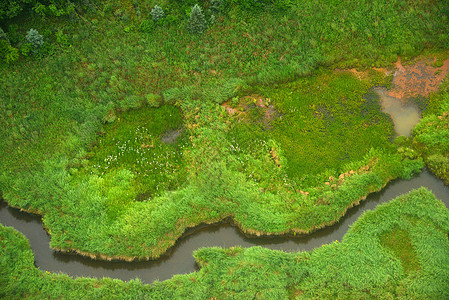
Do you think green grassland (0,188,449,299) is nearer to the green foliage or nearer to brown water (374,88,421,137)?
brown water (374,88,421,137)

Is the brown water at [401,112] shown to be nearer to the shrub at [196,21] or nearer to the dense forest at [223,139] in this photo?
the dense forest at [223,139]

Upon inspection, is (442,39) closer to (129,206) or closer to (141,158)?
(141,158)

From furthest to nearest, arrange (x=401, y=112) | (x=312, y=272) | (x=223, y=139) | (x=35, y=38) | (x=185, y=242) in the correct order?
(x=35, y=38), (x=401, y=112), (x=223, y=139), (x=185, y=242), (x=312, y=272)

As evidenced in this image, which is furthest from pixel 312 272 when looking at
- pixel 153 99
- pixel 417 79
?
pixel 417 79

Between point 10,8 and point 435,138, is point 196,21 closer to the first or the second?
point 10,8

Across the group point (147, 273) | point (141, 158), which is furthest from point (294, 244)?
point (141, 158)

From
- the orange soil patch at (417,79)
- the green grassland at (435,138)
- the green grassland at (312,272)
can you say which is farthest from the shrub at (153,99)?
the green grassland at (435,138)
